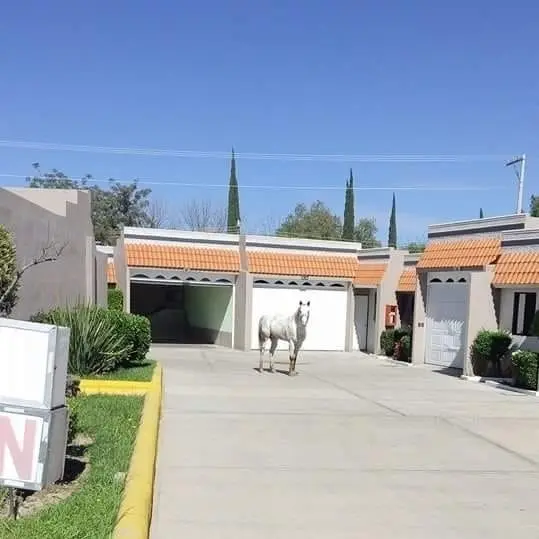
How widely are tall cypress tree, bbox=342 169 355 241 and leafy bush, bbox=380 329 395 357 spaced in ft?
101

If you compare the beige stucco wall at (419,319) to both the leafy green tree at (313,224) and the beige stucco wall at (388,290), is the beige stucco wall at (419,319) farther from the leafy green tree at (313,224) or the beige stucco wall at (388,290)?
the leafy green tree at (313,224)

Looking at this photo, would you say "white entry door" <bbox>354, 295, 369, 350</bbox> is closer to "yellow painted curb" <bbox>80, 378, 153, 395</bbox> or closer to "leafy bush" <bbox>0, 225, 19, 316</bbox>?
"yellow painted curb" <bbox>80, 378, 153, 395</bbox>

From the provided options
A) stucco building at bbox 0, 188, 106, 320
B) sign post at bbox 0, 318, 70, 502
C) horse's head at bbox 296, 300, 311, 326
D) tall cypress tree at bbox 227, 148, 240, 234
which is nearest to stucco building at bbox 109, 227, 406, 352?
stucco building at bbox 0, 188, 106, 320

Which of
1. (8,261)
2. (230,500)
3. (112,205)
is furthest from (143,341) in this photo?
(112,205)

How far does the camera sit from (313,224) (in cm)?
5362

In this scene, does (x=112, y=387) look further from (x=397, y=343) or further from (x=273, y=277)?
(x=273, y=277)

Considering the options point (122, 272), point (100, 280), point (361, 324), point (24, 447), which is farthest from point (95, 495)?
point (361, 324)

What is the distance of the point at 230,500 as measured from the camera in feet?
18.9

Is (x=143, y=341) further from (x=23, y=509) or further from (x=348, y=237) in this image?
(x=348, y=237)

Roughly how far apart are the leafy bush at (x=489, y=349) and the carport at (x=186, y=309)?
10.5 metres

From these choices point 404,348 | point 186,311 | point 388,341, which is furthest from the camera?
point 186,311

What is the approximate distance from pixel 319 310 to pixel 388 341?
341cm

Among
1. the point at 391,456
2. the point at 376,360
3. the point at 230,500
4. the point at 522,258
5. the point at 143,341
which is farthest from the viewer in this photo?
the point at 376,360

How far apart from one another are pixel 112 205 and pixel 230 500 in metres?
48.7
